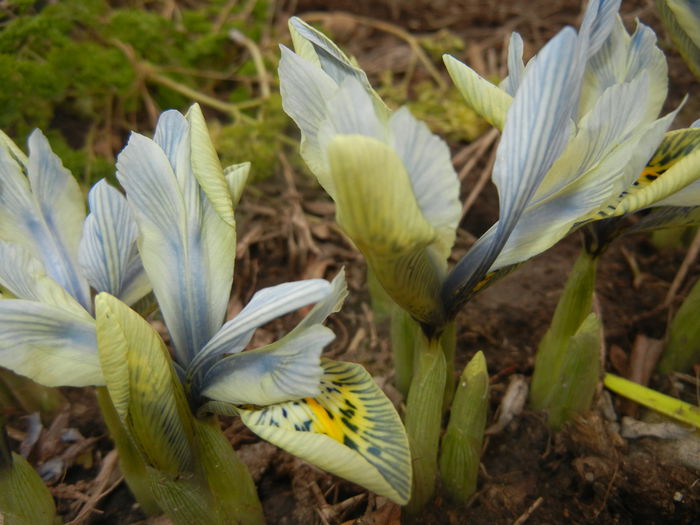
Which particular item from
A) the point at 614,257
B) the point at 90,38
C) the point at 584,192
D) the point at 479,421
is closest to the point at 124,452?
the point at 479,421

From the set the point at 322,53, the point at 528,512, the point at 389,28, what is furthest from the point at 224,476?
the point at 389,28

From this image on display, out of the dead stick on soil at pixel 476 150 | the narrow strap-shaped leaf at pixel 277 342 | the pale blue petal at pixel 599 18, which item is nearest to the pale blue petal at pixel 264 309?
the narrow strap-shaped leaf at pixel 277 342

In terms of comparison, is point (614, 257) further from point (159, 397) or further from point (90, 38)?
point (90, 38)

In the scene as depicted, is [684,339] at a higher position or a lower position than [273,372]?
lower

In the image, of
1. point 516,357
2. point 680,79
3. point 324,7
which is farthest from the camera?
point 324,7

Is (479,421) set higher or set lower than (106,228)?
lower

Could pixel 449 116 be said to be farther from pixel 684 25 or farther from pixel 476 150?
pixel 684 25

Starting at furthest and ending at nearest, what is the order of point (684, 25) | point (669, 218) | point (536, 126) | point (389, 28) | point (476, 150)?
1. point (389, 28)
2. point (476, 150)
3. point (684, 25)
4. point (669, 218)
5. point (536, 126)
